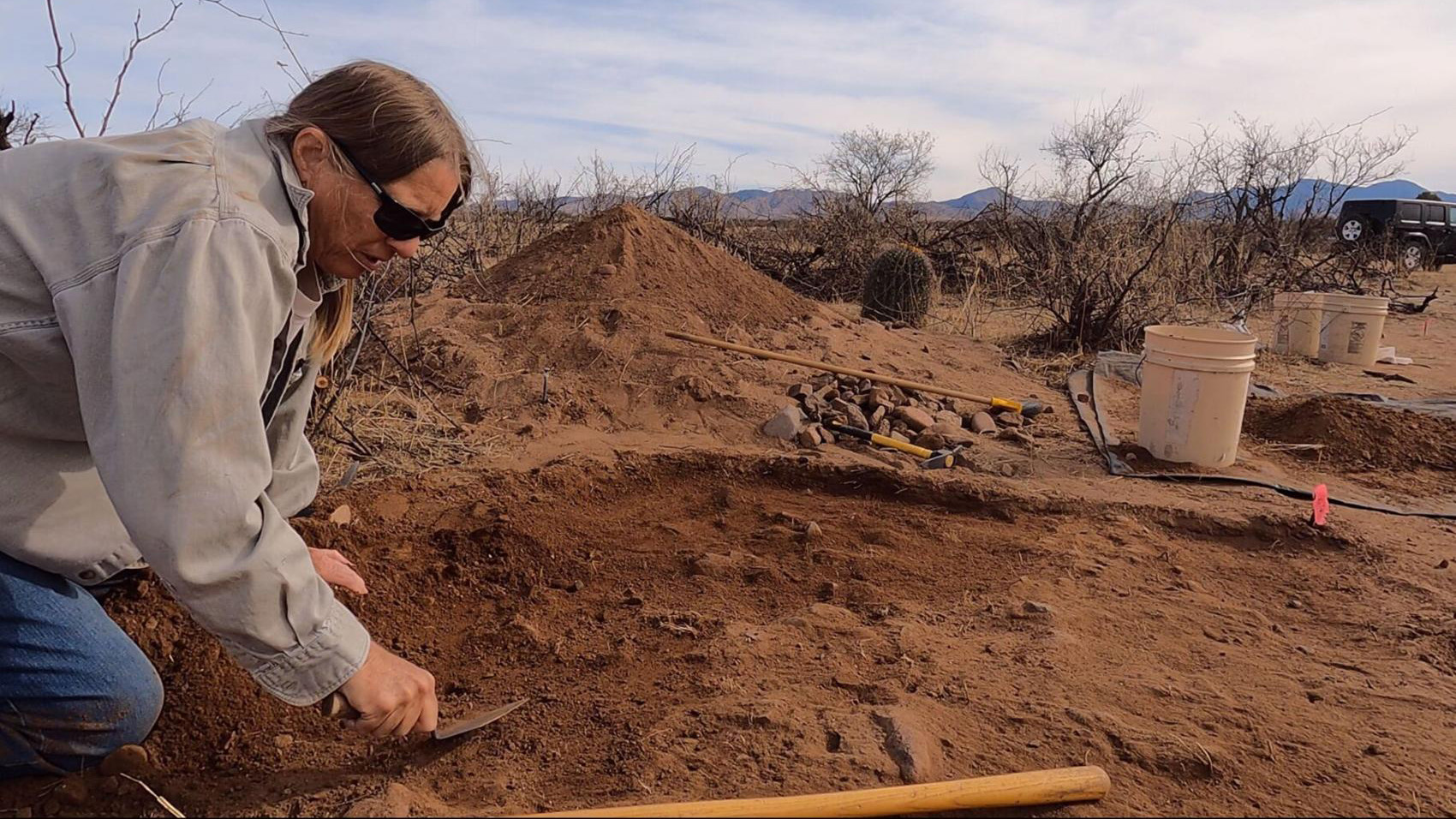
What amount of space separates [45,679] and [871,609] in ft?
6.52

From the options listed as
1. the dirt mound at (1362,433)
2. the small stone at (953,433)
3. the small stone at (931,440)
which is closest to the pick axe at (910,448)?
the small stone at (931,440)

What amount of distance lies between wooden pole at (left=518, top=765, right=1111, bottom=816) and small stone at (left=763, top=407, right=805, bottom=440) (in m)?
3.18

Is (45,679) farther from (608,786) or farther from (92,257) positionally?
(608,786)

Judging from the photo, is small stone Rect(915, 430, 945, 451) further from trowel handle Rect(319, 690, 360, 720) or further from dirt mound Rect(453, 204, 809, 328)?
trowel handle Rect(319, 690, 360, 720)

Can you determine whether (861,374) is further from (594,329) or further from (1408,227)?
(1408,227)

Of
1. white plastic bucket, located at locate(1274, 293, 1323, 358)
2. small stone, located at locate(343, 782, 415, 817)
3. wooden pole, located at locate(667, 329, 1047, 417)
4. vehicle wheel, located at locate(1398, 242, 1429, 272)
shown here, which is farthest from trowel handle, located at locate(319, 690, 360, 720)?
vehicle wheel, located at locate(1398, 242, 1429, 272)

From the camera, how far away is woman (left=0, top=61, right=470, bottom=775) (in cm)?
130

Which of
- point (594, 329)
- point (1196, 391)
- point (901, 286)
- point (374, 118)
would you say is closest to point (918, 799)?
point (374, 118)

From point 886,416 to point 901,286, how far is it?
3914 mm

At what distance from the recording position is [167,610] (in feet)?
8.04

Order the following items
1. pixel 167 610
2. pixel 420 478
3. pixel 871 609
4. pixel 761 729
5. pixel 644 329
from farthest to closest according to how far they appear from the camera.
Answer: pixel 644 329 → pixel 420 478 → pixel 871 609 → pixel 167 610 → pixel 761 729

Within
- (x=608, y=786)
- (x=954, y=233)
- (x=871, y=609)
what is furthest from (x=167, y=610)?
(x=954, y=233)

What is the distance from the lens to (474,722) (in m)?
2.02

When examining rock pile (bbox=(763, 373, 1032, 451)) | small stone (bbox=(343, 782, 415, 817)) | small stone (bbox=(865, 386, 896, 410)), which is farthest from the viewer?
small stone (bbox=(865, 386, 896, 410))
